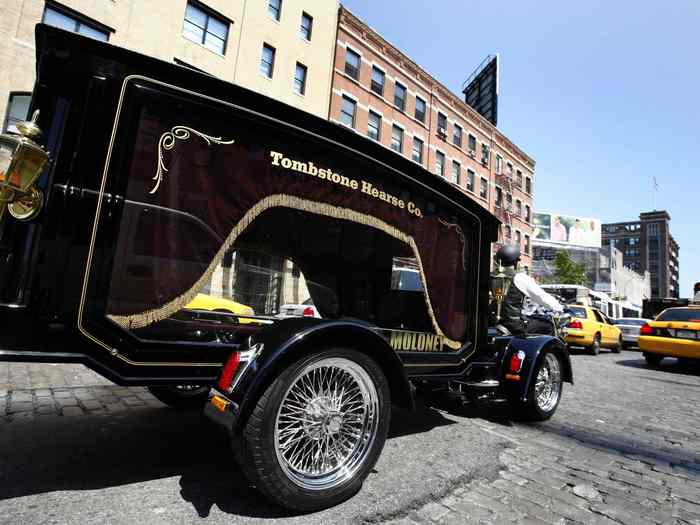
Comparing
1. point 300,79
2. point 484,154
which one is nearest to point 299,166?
point 300,79

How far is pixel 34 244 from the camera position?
1849mm

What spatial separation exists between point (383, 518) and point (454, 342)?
180cm

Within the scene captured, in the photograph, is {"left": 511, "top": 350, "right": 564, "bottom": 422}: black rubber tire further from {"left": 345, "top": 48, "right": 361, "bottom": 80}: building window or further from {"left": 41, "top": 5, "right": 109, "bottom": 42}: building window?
{"left": 345, "top": 48, "right": 361, "bottom": 80}: building window

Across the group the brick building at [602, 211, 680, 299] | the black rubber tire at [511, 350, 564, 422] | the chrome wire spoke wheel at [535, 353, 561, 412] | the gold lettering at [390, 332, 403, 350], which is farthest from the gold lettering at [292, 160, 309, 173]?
the brick building at [602, 211, 680, 299]

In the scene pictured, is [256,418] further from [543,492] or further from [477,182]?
[477,182]

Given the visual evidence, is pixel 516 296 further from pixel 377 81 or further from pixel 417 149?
pixel 417 149

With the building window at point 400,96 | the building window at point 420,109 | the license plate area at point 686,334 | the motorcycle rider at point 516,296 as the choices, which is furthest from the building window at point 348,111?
the motorcycle rider at point 516,296

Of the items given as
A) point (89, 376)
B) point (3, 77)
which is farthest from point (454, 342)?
point (3, 77)

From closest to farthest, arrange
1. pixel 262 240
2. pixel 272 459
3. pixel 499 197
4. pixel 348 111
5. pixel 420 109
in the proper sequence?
pixel 272 459, pixel 262 240, pixel 348 111, pixel 420 109, pixel 499 197

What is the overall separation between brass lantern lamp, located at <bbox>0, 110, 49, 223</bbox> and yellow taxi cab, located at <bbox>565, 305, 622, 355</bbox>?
44.8ft

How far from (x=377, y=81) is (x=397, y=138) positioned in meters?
3.77

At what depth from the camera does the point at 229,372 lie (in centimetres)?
213

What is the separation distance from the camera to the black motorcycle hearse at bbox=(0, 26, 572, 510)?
1.86 m

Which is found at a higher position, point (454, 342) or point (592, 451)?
point (454, 342)
